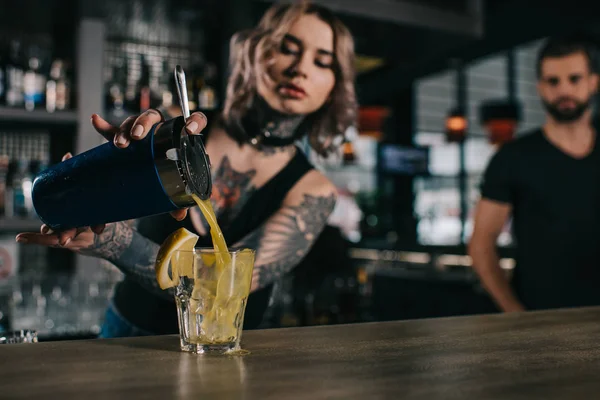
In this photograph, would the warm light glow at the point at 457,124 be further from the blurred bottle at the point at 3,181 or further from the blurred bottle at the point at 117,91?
the blurred bottle at the point at 3,181

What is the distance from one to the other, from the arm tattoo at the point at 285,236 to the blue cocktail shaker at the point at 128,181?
56 centimetres

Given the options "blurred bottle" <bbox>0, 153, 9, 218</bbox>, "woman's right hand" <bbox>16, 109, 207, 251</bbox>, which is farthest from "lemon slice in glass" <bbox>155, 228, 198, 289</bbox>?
"blurred bottle" <bbox>0, 153, 9, 218</bbox>

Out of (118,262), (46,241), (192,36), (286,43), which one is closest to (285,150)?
(286,43)

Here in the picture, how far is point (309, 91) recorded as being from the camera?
5.73ft

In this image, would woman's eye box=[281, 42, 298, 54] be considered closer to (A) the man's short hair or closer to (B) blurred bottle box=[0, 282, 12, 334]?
(A) the man's short hair

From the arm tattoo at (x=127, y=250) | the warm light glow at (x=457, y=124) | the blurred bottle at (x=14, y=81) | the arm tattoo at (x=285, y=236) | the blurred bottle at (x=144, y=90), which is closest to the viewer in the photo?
the arm tattoo at (x=127, y=250)

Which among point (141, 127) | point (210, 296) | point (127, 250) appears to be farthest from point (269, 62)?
point (210, 296)

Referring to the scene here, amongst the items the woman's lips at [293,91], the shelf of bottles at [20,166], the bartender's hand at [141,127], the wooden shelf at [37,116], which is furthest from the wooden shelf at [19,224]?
the bartender's hand at [141,127]

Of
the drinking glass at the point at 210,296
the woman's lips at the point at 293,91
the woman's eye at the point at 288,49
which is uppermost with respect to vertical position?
the woman's eye at the point at 288,49

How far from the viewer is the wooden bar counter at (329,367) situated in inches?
26.6

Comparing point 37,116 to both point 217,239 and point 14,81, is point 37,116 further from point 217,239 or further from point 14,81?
point 217,239

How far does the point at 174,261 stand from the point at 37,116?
2084 millimetres

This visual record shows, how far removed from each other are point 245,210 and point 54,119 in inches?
55.8

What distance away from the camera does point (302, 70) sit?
174 centimetres
